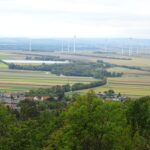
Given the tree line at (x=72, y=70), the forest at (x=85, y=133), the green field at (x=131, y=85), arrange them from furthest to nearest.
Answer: the tree line at (x=72, y=70), the green field at (x=131, y=85), the forest at (x=85, y=133)

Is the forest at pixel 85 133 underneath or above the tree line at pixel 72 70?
above

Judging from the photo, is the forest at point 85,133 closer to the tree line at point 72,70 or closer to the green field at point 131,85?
the green field at point 131,85

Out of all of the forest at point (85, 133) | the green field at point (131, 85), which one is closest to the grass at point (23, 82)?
the green field at point (131, 85)

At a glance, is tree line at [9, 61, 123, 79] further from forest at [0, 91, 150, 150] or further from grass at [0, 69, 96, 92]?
forest at [0, 91, 150, 150]

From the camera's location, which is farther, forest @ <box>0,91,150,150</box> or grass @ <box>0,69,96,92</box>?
grass @ <box>0,69,96,92</box>

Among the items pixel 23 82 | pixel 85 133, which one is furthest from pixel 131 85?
pixel 85 133

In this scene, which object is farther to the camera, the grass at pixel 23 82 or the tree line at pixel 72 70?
the tree line at pixel 72 70

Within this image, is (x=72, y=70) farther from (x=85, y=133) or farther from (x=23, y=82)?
(x=85, y=133)

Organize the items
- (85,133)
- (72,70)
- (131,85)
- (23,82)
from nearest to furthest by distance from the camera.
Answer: (85,133) → (131,85) → (23,82) → (72,70)

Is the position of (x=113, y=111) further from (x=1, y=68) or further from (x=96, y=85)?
(x=1, y=68)

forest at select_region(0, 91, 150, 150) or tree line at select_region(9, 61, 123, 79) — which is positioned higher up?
forest at select_region(0, 91, 150, 150)

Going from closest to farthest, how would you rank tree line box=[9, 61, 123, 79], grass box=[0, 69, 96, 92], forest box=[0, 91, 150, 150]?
1. forest box=[0, 91, 150, 150]
2. grass box=[0, 69, 96, 92]
3. tree line box=[9, 61, 123, 79]

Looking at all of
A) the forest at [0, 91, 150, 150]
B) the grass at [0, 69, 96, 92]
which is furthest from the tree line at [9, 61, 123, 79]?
the forest at [0, 91, 150, 150]
